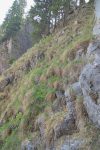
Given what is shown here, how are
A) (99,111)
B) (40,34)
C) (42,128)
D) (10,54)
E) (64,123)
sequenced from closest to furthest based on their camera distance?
(99,111), (64,123), (42,128), (40,34), (10,54)

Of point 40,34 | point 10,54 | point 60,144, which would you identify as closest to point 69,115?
point 60,144

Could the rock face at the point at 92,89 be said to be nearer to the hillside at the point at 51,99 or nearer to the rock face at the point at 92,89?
the rock face at the point at 92,89

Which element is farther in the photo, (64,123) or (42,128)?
(42,128)

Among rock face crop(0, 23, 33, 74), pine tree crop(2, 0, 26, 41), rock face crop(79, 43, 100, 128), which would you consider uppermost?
rock face crop(79, 43, 100, 128)

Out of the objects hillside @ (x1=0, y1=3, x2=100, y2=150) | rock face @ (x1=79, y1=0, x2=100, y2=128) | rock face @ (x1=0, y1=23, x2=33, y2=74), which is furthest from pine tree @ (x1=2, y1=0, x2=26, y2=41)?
rock face @ (x1=79, y1=0, x2=100, y2=128)

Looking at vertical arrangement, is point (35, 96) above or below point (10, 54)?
above

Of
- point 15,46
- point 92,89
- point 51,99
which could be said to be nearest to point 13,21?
point 15,46

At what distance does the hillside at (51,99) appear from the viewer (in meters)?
16.7

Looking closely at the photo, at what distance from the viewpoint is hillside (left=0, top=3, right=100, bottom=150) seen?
16.7m

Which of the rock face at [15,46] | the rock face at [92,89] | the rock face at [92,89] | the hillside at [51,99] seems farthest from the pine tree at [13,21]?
the rock face at [92,89]

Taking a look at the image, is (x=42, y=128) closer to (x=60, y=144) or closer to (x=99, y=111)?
(x=60, y=144)

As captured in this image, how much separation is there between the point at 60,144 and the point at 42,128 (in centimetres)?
231

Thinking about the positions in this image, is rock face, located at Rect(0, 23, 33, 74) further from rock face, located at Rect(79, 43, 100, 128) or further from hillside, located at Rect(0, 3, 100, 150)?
rock face, located at Rect(79, 43, 100, 128)

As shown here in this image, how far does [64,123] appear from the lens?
17.2m
